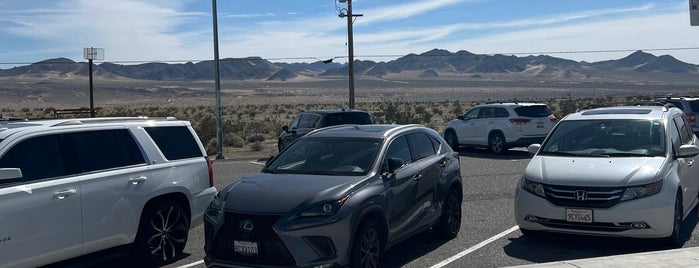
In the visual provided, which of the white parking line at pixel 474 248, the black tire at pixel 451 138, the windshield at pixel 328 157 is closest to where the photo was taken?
the windshield at pixel 328 157

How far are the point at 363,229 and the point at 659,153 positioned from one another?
4308 millimetres

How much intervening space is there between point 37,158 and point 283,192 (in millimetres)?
2320

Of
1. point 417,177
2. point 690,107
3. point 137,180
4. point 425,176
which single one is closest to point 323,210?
point 417,177

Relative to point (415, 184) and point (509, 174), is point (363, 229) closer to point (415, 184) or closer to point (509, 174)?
point (415, 184)

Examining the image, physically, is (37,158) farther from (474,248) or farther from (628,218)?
(628,218)

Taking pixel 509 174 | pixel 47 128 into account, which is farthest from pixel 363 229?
pixel 509 174

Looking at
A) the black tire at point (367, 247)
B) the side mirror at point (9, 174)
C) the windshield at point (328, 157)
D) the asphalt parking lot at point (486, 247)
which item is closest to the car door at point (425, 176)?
the asphalt parking lot at point (486, 247)

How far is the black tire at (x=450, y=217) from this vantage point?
945cm

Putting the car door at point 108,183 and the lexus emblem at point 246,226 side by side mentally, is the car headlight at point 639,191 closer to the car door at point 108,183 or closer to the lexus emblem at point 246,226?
the lexus emblem at point 246,226

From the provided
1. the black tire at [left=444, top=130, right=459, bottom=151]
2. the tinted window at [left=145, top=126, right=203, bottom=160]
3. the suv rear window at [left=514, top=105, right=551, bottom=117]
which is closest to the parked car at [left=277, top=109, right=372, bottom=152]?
the black tire at [left=444, top=130, right=459, bottom=151]

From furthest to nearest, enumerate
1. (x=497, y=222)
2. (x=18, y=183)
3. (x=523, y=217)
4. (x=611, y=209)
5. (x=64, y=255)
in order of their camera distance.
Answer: (x=497, y=222), (x=523, y=217), (x=611, y=209), (x=64, y=255), (x=18, y=183)

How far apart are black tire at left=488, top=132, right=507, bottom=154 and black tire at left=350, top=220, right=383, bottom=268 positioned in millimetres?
15095

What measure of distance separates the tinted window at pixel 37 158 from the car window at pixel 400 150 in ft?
11.0

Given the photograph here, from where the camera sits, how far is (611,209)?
27.8ft
